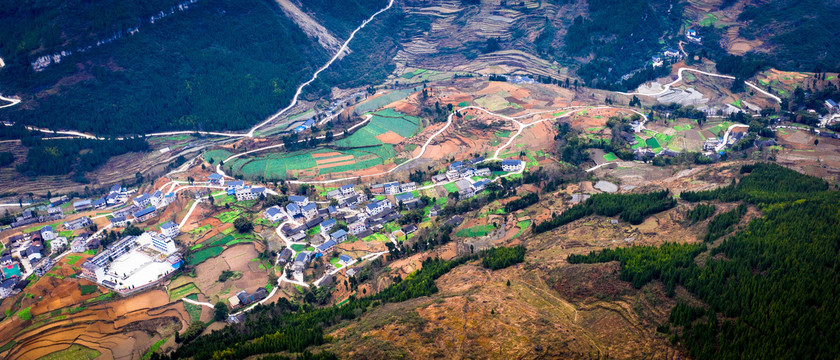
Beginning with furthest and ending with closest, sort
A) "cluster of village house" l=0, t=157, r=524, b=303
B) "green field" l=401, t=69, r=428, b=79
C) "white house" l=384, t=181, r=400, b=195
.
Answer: "green field" l=401, t=69, r=428, b=79 → "white house" l=384, t=181, r=400, b=195 → "cluster of village house" l=0, t=157, r=524, b=303

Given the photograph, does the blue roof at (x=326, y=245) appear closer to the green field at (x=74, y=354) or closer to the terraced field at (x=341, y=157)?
the terraced field at (x=341, y=157)

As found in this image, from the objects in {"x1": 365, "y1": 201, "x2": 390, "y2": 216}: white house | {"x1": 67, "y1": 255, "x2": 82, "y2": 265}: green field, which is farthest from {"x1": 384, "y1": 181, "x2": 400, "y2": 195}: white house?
{"x1": 67, "y1": 255, "x2": 82, "y2": 265}: green field

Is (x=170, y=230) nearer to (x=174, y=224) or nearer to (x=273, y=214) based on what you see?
(x=174, y=224)

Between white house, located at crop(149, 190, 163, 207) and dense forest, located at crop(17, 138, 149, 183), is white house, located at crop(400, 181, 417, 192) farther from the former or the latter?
dense forest, located at crop(17, 138, 149, 183)

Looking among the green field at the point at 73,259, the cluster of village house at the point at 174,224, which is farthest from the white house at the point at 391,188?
the green field at the point at 73,259

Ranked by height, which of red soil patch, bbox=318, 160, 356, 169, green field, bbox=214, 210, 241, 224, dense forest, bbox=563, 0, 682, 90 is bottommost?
green field, bbox=214, 210, 241, 224

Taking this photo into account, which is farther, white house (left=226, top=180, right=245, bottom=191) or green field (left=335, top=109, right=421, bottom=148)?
green field (left=335, top=109, right=421, bottom=148)

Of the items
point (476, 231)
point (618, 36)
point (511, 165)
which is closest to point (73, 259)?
point (476, 231)
